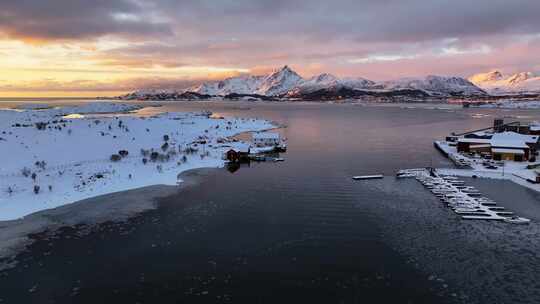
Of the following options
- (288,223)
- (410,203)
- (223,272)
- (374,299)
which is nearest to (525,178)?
(410,203)

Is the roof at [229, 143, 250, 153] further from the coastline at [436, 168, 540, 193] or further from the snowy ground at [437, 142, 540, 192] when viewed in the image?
the snowy ground at [437, 142, 540, 192]

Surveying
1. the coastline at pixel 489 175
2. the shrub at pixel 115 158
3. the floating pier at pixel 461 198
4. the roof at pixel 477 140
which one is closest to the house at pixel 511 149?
the roof at pixel 477 140

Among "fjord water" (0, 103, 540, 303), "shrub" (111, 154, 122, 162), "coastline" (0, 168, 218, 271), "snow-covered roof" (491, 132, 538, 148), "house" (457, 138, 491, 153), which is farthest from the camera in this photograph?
"house" (457, 138, 491, 153)

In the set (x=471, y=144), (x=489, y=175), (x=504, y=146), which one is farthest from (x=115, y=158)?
(x=471, y=144)

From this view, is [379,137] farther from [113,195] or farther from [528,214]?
[113,195]

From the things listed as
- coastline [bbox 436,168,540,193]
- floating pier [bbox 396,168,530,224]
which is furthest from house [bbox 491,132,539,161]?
floating pier [bbox 396,168,530,224]

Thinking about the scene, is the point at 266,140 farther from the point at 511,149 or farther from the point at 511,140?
the point at 511,140
